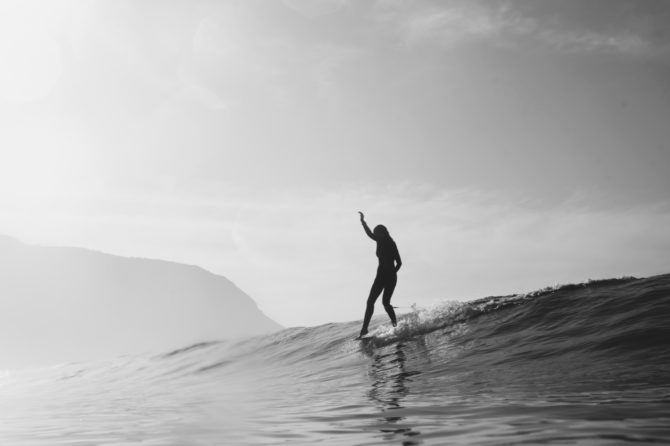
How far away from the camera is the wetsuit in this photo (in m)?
13.1

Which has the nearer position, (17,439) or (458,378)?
(17,439)

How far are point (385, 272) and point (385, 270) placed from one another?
0.18ft

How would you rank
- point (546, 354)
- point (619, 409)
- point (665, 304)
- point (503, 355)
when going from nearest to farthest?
1. point (619, 409)
2. point (546, 354)
3. point (503, 355)
4. point (665, 304)

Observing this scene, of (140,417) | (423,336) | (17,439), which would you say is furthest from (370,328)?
(17,439)

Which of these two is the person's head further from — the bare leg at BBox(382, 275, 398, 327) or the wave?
the wave

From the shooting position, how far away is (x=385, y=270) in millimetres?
13266

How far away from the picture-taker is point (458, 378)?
748 cm

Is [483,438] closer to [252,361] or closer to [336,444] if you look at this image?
[336,444]

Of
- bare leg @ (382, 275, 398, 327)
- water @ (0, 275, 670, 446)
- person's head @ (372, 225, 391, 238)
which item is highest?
person's head @ (372, 225, 391, 238)

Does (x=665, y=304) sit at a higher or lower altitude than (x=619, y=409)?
higher

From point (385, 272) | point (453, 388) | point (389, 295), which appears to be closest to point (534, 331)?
point (389, 295)

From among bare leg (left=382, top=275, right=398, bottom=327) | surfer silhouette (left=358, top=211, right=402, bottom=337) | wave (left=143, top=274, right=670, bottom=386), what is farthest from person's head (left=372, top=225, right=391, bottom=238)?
wave (left=143, top=274, right=670, bottom=386)

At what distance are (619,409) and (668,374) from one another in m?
2.34

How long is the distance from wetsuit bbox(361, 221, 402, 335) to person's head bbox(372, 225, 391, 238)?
0.20 ft
